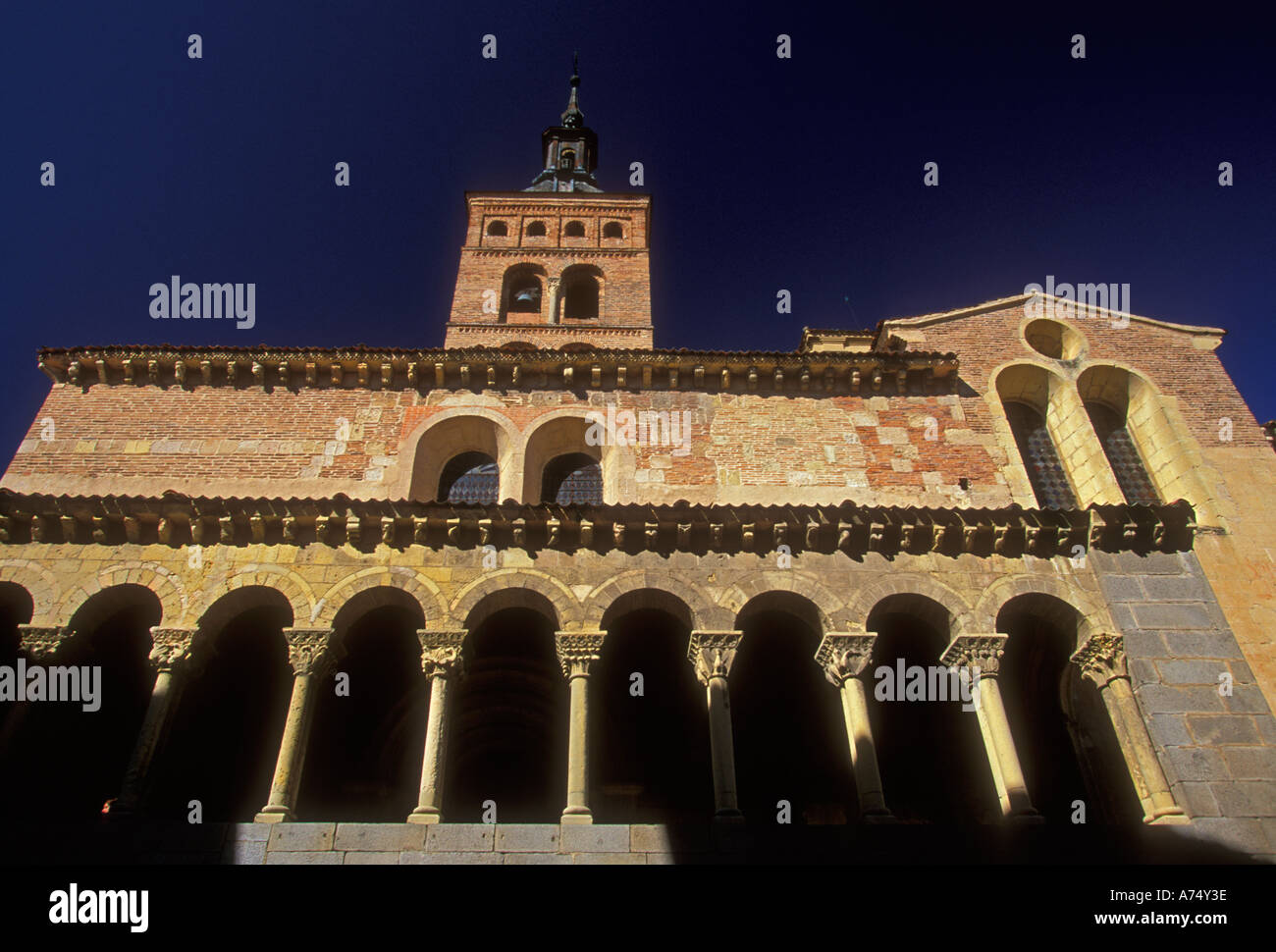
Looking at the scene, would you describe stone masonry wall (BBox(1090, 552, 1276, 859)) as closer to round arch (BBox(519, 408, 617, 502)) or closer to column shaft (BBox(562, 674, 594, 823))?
column shaft (BBox(562, 674, 594, 823))

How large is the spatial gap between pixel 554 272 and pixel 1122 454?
1877 centimetres

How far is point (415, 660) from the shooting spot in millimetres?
14477

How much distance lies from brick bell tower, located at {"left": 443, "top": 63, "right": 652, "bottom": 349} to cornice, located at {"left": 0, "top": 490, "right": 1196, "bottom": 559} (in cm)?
1353

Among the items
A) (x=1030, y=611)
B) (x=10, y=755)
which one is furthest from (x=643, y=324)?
(x=10, y=755)

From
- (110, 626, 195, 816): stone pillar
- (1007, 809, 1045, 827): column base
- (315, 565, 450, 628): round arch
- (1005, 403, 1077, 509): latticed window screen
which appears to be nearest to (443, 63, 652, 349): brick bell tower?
(1005, 403, 1077, 509): latticed window screen

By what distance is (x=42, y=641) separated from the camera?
37.2 feet

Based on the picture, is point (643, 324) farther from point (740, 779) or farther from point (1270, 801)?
point (1270, 801)

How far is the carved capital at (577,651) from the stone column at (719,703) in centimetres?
128

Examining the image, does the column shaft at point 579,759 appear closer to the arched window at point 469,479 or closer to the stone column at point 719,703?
the stone column at point 719,703

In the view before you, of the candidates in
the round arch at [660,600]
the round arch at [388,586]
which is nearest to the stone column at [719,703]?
the round arch at [660,600]

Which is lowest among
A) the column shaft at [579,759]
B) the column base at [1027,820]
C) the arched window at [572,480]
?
the column base at [1027,820]

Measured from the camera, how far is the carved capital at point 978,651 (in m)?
11.6

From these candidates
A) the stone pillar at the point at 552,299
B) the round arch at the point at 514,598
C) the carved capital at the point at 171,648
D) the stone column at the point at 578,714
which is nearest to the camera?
the stone column at the point at 578,714

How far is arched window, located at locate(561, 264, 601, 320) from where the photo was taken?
96.3 feet
